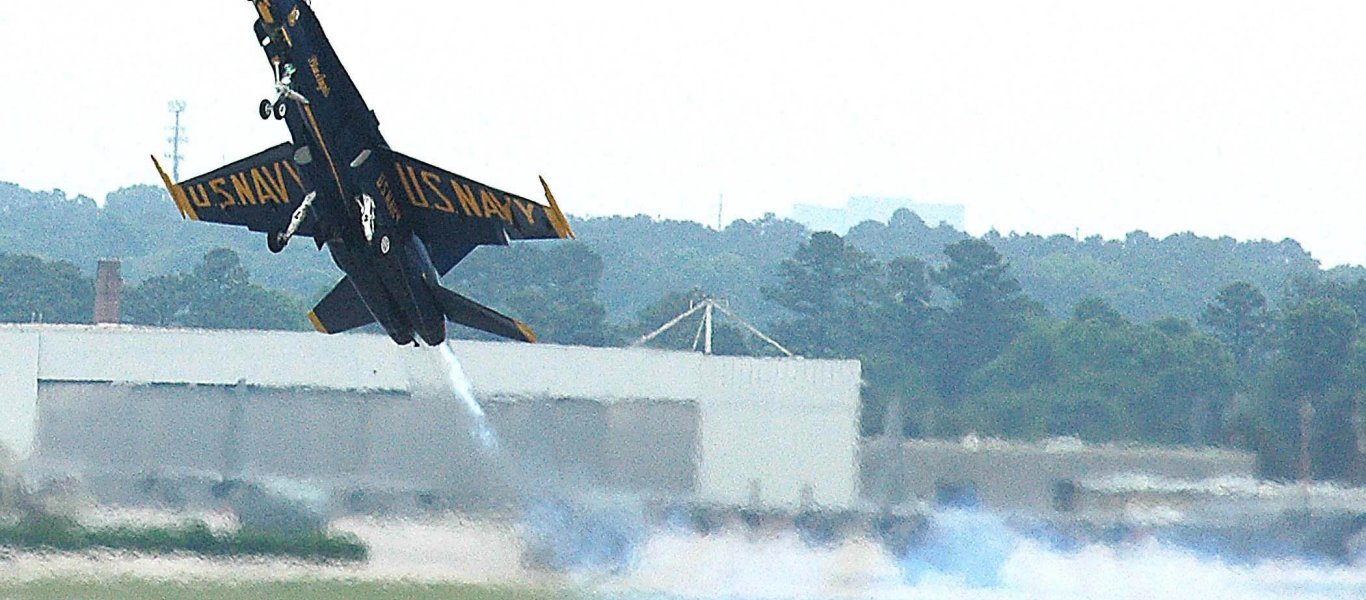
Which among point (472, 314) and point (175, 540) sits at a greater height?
point (472, 314)

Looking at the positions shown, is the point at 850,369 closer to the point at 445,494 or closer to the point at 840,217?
the point at 445,494

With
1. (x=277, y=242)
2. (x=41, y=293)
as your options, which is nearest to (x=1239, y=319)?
(x=277, y=242)

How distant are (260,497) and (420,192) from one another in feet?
24.0

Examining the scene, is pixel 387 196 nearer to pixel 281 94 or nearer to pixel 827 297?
pixel 281 94

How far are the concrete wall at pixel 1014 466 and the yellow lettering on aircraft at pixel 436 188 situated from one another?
9.44 meters

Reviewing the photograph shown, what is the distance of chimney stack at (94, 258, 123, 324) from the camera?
176 ft

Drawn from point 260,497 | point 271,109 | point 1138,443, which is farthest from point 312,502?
point 1138,443

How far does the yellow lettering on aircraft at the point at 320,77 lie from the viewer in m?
27.1

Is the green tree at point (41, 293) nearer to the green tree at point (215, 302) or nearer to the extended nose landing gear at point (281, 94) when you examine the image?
the green tree at point (215, 302)

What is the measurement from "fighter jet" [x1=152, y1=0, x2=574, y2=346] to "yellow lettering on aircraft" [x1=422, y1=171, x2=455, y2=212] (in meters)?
0.01

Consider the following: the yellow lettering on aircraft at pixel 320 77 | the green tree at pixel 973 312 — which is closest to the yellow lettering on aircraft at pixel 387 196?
the yellow lettering on aircraft at pixel 320 77

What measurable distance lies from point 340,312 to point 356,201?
178 inches

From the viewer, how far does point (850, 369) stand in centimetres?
3778

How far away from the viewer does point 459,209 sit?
95.6ft
